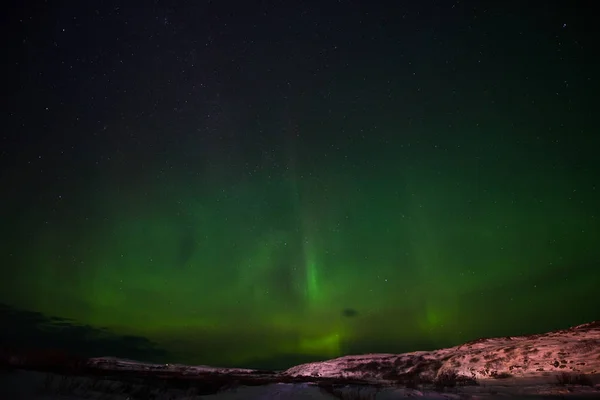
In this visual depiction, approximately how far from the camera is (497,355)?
33312mm

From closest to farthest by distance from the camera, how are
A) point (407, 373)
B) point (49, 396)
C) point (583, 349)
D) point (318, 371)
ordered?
point (49, 396), point (583, 349), point (407, 373), point (318, 371)

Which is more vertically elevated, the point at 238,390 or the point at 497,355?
the point at 497,355

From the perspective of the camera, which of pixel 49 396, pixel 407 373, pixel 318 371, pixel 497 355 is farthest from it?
pixel 318 371

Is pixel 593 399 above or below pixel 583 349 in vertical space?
below

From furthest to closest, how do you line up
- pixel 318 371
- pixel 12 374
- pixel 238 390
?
1. pixel 318 371
2. pixel 238 390
3. pixel 12 374

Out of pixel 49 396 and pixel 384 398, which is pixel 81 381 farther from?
pixel 384 398

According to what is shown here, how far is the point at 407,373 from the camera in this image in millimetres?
40156

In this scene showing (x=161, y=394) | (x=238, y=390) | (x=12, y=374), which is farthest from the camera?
(x=238, y=390)

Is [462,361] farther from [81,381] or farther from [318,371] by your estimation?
[81,381]

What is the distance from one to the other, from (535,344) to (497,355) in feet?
13.8

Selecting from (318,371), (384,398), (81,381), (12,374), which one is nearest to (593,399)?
(384,398)

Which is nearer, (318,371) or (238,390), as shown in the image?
(238,390)

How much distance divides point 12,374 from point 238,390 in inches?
257

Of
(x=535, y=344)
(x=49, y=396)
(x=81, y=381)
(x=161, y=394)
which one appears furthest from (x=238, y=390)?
(x=535, y=344)
